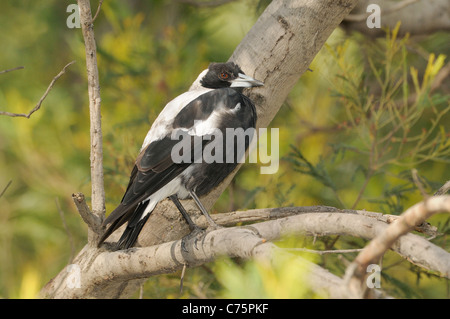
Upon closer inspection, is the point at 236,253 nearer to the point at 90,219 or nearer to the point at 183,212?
the point at 90,219

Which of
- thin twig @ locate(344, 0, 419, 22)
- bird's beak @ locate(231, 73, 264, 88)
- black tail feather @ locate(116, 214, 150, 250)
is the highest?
thin twig @ locate(344, 0, 419, 22)

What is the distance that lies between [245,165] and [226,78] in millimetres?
790

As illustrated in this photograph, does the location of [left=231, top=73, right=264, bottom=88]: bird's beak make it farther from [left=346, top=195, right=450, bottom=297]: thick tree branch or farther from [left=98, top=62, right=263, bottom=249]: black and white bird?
[left=346, top=195, right=450, bottom=297]: thick tree branch

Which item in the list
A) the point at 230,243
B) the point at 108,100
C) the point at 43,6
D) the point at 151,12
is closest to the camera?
the point at 230,243

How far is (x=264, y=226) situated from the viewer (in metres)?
1.86

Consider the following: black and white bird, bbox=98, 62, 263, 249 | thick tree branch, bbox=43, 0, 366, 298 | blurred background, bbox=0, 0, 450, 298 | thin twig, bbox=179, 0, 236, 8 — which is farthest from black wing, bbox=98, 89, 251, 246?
thin twig, bbox=179, 0, 236, 8

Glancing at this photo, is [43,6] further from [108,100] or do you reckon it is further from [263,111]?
[263,111]

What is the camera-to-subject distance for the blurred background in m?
2.84

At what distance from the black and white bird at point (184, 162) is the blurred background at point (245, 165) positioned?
1.35 feet

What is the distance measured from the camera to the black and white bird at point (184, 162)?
2229 mm

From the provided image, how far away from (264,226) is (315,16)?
93 cm

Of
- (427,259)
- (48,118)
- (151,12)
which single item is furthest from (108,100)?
(427,259)

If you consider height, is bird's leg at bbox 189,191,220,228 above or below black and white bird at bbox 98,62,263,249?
below
